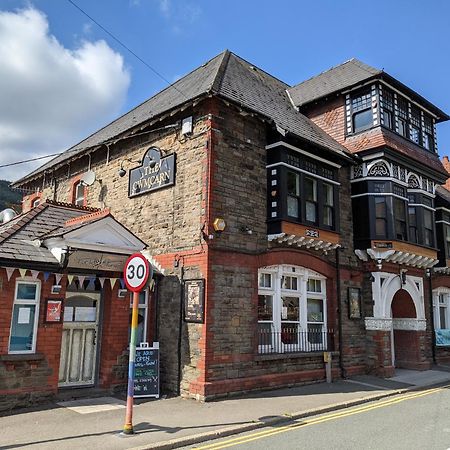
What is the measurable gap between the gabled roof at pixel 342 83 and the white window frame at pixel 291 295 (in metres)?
7.35

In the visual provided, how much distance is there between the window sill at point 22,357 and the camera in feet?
29.4

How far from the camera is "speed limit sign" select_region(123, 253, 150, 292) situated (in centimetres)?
727

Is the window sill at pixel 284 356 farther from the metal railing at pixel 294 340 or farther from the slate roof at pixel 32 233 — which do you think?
the slate roof at pixel 32 233

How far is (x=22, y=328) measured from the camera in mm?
9500

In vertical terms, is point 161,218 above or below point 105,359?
above

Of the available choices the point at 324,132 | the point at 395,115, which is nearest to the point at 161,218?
the point at 324,132

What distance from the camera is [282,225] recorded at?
39.1 feet

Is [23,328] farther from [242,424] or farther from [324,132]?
[324,132]

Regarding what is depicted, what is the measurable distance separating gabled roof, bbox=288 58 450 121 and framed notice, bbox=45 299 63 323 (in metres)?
12.1

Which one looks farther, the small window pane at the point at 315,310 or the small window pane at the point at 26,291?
the small window pane at the point at 315,310

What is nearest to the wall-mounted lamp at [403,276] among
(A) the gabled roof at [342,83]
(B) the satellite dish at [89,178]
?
(A) the gabled roof at [342,83]

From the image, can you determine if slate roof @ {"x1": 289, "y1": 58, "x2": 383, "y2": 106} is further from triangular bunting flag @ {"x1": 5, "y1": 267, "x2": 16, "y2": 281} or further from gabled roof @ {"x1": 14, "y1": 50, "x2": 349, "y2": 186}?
triangular bunting flag @ {"x1": 5, "y1": 267, "x2": 16, "y2": 281}

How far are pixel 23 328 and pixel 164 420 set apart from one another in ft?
12.3

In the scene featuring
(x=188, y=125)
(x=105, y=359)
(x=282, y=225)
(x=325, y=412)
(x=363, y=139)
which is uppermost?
(x=363, y=139)
